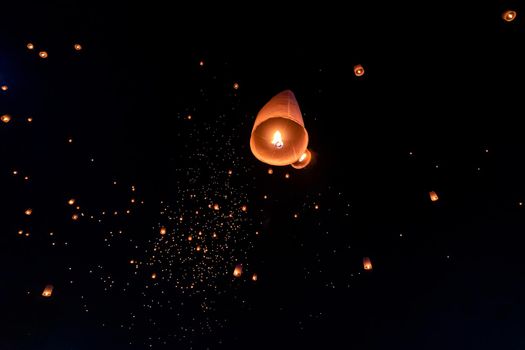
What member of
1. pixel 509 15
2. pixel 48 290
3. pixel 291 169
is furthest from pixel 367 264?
pixel 48 290

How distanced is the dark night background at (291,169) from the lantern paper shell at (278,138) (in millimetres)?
1534

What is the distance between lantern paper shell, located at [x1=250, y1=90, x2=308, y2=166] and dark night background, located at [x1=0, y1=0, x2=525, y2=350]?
153cm

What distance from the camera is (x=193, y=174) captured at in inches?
176

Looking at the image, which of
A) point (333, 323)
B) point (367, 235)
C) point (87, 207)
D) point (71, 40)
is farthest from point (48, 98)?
point (333, 323)

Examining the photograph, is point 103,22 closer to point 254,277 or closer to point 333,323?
point 254,277

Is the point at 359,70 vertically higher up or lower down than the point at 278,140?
higher up

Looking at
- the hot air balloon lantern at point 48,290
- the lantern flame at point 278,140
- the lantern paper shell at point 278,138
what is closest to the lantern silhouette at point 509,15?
the lantern paper shell at point 278,138

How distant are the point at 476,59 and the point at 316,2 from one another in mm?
1665

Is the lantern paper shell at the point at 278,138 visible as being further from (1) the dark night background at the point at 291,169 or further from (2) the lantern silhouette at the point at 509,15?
(2) the lantern silhouette at the point at 509,15

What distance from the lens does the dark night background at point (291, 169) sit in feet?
11.0

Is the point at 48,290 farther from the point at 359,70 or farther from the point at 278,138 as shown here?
the point at 359,70

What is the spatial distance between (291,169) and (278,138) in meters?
2.41

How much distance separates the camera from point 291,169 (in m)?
4.42

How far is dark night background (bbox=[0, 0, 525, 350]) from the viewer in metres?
3.34
